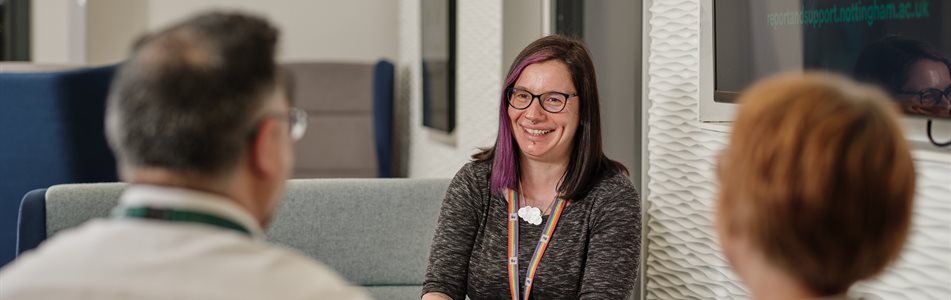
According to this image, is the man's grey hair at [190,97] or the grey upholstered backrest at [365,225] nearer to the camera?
the man's grey hair at [190,97]

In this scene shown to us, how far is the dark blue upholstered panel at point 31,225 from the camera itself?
2477 mm

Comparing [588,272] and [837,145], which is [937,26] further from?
[588,272]

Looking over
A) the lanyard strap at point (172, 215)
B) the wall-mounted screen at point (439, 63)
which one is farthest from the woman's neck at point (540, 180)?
the wall-mounted screen at point (439, 63)

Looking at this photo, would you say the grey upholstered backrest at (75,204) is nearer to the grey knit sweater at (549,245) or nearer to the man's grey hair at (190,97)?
the grey knit sweater at (549,245)

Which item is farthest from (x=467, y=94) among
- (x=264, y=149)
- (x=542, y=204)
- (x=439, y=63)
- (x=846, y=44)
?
(x=264, y=149)

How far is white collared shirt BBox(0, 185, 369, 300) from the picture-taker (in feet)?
2.94

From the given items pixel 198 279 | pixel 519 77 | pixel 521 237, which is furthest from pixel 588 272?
pixel 198 279

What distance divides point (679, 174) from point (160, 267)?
1.76 meters

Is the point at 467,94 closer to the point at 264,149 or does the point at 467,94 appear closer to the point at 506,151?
the point at 506,151

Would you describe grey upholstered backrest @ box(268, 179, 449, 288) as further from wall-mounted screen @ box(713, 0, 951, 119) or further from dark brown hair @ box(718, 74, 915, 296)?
dark brown hair @ box(718, 74, 915, 296)

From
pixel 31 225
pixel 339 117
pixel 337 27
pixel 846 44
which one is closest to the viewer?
pixel 846 44

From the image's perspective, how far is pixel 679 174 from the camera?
2482 millimetres

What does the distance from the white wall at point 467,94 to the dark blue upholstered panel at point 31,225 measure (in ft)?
3.97

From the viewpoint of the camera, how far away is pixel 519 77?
246 centimetres
